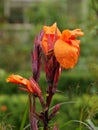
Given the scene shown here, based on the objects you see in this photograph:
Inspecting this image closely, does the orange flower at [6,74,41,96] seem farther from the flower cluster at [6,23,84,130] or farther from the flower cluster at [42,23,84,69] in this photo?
the flower cluster at [42,23,84,69]

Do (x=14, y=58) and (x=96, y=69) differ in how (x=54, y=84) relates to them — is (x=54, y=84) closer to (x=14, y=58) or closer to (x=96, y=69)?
(x=96, y=69)

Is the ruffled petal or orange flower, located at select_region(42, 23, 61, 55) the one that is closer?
the ruffled petal

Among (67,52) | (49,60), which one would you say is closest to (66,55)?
(67,52)

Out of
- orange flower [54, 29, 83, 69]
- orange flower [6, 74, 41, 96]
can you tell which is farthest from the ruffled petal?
orange flower [6, 74, 41, 96]

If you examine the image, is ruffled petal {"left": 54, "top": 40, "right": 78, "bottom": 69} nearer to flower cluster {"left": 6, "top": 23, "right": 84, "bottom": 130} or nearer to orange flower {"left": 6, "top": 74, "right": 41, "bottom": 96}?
flower cluster {"left": 6, "top": 23, "right": 84, "bottom": 130}

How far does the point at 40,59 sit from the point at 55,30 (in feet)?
0.41

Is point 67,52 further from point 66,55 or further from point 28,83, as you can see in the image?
point 28,83

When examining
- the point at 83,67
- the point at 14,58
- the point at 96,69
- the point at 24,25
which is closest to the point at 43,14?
the point at 14,58

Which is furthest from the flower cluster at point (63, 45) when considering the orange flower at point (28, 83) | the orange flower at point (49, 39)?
the orange flower at point (28, 83)

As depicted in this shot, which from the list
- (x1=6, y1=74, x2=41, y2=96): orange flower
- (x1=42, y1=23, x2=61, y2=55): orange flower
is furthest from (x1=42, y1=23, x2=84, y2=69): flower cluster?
(x1=6, y1=74, x2=41, y2=96): orange flower

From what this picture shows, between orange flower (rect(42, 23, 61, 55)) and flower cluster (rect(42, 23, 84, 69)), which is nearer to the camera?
flower cluster (rect(42, 23, 84, 69))

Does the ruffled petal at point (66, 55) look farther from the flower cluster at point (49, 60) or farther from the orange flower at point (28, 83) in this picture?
the orange flower at point (28, 83)

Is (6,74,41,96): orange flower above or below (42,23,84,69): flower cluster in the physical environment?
below

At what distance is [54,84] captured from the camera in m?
2.08
